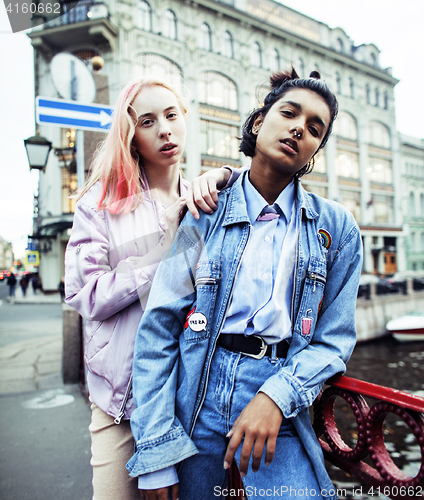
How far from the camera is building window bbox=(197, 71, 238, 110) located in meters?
23.7

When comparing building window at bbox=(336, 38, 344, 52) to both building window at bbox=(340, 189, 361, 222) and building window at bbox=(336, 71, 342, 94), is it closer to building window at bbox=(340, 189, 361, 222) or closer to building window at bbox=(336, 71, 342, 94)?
building window at bbox=(336, 71, 342, 94)

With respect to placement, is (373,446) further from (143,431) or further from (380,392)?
(143,431)

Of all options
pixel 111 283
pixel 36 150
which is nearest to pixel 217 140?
pixel 36 150

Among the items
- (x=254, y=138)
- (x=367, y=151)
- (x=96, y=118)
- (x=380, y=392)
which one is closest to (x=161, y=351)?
(x=380, y=392)

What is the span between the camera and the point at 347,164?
103ft

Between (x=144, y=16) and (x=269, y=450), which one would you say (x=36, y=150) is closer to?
(x=269, y=450)

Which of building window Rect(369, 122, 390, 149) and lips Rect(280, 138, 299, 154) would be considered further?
building window Rect(369, 122, 390, 149)

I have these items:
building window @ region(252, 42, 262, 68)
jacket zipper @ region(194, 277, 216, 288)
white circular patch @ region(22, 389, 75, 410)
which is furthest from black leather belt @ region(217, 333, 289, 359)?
building window @ region(252, 42, 262, 68)

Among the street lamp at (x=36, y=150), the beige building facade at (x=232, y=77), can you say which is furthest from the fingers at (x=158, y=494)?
the beige building facade at (x=232, y=77)

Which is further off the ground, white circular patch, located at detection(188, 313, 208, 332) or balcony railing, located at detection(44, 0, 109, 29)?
balcony railing, located at detection(44, 0, 109, 29)

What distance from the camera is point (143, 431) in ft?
3.92

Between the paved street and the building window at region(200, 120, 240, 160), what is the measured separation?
771 inches

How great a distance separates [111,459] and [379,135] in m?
39.0

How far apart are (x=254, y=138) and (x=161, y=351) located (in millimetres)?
1038
